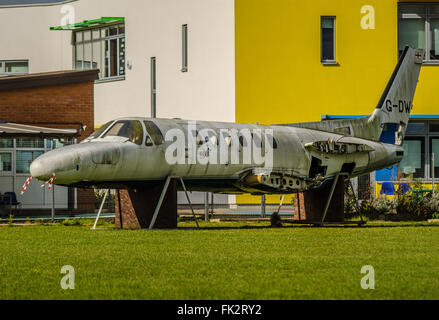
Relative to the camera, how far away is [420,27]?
133 ft

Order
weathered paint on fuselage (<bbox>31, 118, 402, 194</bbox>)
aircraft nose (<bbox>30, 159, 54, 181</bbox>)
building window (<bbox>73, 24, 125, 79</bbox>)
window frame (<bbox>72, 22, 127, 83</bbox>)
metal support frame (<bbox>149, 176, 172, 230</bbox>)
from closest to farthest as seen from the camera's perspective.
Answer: aircraft nose (<bbox>30, 159, 54, 181</bbox>)
weathered paint on fuselage (<bbox>31, 118, 402, 194</bbox>)
metal support frame (<bbox>149, 176, 172, 230</bbox>)
window frame (<bbox>72, 22, 127, 83</bbox>)
building window (<bbox>73, 24, 125, 79</bbox>)

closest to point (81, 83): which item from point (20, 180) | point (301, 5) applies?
point (20, 180)

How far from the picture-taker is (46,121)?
3403 centimetres

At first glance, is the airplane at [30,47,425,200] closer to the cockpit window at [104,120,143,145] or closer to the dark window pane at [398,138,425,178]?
the cockpit window at [104,120,143,145]

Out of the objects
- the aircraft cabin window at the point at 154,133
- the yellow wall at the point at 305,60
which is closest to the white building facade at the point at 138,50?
the yellow wall at the point at 305,60

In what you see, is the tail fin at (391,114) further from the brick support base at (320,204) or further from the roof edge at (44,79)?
the roof edge at (44,79)

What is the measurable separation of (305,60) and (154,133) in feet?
59.4

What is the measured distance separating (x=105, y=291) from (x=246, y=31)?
94.9 ft

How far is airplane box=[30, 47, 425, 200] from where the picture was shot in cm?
2134

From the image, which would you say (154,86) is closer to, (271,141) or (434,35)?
(434,35)

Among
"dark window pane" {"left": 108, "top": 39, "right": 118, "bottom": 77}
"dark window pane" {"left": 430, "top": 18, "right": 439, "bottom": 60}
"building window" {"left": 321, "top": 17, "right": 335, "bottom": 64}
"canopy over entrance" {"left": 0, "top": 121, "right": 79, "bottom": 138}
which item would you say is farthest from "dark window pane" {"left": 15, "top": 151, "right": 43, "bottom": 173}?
"dark window pane" {"left": 430, "top": 18, "right": 439, "bottom": 60}

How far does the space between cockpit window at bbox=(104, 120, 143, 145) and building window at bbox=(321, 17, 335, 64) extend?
61.4ft

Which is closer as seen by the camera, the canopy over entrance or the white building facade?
the canopy over entrance
